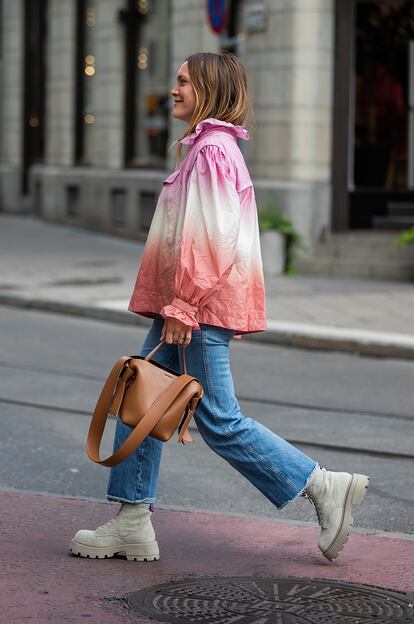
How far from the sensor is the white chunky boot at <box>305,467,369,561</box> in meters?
5.06

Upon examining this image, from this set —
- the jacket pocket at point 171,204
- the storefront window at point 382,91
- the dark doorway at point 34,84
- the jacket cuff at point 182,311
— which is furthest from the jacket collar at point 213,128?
the dark doorway at point 34,84

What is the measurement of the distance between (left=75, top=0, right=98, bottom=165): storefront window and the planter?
7.05 meters

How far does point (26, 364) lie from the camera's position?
395 inches

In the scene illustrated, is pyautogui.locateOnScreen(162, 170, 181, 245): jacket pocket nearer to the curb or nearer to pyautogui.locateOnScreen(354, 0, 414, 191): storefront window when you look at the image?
the curb

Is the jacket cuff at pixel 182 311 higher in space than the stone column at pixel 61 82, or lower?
lower

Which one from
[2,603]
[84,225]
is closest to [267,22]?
[84,225]

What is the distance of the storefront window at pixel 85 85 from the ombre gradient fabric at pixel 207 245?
58.6 feet

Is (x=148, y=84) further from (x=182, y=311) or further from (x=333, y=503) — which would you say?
(x=182, y=311)

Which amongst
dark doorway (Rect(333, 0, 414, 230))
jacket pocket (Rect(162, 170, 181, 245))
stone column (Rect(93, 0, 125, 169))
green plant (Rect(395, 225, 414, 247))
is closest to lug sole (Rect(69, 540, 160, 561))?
jacket pocket (Rect(162, 170, 181, 245))

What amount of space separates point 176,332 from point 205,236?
341mm

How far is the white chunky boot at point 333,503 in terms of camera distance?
5062 millimetres

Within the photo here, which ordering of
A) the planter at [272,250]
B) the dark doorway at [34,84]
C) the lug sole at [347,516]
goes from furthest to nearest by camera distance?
1. the dark doorway at [34,84]
2. the planter at [272,250]
3. the lug sole at [347,516]

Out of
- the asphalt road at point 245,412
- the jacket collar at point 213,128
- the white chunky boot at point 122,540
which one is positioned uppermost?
the jacket collar at point 213,128

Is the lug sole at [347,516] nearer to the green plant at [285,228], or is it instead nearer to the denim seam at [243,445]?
the denim seam at [243,445]
